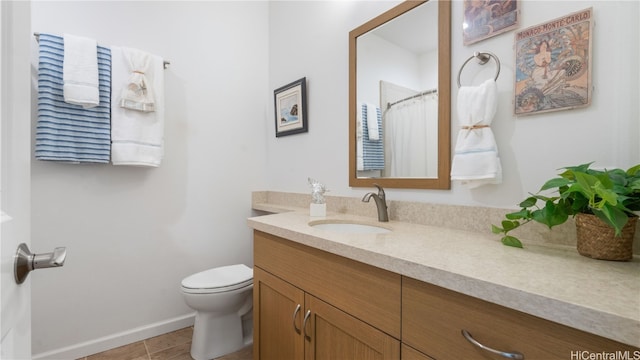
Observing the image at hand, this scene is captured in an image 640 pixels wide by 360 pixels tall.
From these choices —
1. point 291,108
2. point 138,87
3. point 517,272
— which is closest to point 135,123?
point 138,87

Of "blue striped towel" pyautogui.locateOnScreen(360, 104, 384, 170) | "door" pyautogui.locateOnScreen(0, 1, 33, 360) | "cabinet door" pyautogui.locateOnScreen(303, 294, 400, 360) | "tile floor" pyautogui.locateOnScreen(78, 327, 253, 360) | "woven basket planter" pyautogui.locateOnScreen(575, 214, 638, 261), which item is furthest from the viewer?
"tile floor" pyautogui.locateOnScreen(78, 327, 253, 360)

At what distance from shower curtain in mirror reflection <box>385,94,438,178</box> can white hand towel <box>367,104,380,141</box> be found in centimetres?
6

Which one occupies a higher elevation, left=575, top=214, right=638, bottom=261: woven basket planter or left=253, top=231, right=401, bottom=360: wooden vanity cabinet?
left=575, top=214, right=638, bottom=261: woven basket planter

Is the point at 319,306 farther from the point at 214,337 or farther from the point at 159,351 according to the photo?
the point at 159,351

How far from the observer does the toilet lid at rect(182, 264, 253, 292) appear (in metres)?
1.55

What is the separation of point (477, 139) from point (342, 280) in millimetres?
740

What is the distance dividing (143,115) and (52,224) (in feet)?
2.55

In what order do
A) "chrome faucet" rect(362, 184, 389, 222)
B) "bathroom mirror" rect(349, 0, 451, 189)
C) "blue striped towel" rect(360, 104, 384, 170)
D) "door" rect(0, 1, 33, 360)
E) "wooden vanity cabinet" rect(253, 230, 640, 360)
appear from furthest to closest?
"blue striped towel" rect(360, 104, 384, 170), "chrome faucet" rect(362, 184, 389, 222), "bathroom mirror" rect(349, 0, 451, 189), "wooden vanity cabinet" rect(253, 230, 640, 360), "door" rect(0, 1, 33, 360)

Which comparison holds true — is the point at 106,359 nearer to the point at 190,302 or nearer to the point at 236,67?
the point at 190,302

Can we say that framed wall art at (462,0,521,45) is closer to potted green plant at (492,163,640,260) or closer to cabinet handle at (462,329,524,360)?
potted green plant at (492,163,640,260)

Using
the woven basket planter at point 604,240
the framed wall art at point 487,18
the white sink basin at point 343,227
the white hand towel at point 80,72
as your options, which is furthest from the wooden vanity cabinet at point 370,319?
the white hand towel at point 80,72

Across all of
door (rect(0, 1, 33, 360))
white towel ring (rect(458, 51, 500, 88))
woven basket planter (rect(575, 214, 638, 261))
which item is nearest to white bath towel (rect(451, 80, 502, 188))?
white towel ring (rect(458, 51, 500, 88))

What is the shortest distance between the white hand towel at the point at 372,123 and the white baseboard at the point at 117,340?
1785mm

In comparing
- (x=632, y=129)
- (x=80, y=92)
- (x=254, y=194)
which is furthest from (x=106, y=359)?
(x=632, y=129)
